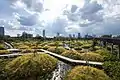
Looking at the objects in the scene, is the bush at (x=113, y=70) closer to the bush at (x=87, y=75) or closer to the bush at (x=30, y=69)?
A: the bush at (x=87, y=75)

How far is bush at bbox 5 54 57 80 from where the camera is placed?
17.7m

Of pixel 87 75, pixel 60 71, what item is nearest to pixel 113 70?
pixel 87 75

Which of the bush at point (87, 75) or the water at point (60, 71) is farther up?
the bush at point (87, 75)

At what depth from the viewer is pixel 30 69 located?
18.3 metres

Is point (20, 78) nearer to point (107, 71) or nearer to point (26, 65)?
point (26, 65)

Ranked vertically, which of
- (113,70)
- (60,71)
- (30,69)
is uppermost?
(113,70)

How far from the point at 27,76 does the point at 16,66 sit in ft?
6.56

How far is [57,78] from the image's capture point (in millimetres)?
17219

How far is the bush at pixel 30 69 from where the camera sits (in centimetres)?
1773

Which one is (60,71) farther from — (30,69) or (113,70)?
(113,70)

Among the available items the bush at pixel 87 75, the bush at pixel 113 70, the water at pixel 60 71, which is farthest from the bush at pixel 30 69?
the bush at pixel 113 70

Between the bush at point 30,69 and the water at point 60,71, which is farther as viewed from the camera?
the bush at point 30,69

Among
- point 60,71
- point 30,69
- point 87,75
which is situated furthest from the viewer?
point 60,71

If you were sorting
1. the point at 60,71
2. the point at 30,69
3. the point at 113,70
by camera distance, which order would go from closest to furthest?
1. the point at 113,70
2. the point at 30,69
3. the point at 60,71
